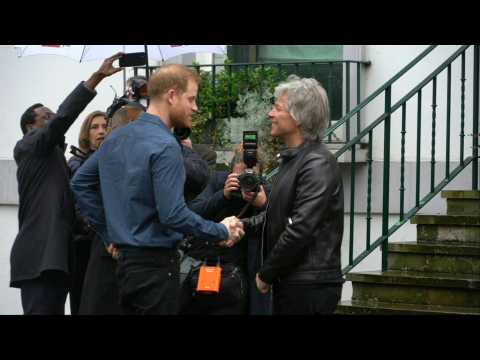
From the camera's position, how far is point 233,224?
229 inches

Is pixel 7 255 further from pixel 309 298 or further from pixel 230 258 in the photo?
pixel 309 298

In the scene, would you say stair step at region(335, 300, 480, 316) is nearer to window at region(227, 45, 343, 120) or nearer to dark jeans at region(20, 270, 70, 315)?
dark jeans at region(20, 270, 70, 315)

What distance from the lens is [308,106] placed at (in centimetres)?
599

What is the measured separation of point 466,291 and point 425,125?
6.99 ft

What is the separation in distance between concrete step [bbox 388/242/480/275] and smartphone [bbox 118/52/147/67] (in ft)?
7.33

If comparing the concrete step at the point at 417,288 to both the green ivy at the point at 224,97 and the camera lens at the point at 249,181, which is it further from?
the green ivy at the point at 224,97

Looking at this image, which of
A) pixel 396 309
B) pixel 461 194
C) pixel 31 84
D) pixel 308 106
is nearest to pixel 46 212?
pixel 308 106

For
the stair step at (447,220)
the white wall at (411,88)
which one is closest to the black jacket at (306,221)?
the stair step at (447,220)

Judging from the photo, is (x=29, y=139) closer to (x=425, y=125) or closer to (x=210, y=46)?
(x=210, y=46)

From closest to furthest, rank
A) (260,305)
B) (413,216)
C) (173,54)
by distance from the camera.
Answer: (260,305)
(413,216)
(173,54)

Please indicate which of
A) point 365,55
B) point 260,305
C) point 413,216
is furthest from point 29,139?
point 365,55

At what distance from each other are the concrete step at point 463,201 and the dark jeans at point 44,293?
296cm

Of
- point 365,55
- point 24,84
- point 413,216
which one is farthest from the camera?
point 24,84

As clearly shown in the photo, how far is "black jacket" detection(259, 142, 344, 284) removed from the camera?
18.9 ft
